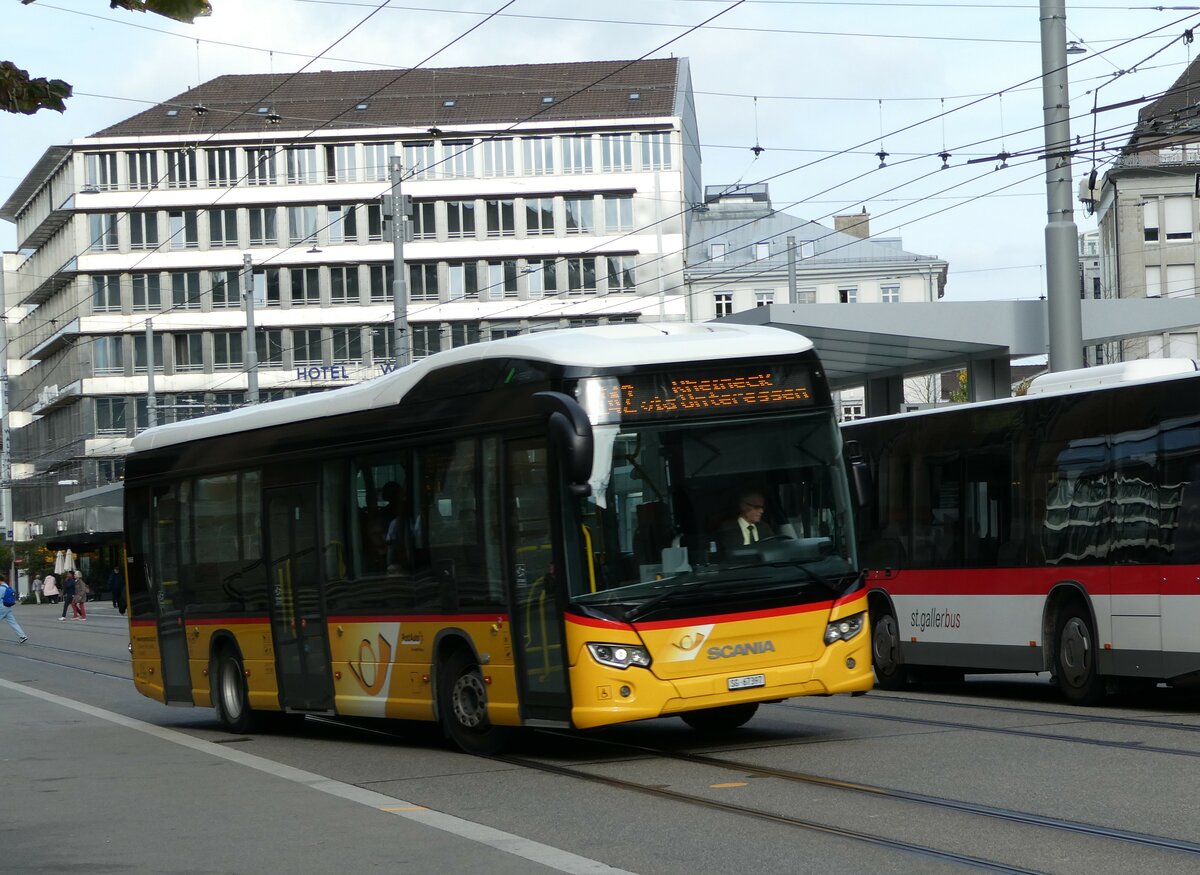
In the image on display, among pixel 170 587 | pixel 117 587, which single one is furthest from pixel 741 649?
pixel 117 587

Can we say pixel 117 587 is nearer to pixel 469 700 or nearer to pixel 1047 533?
pixel 1047 533

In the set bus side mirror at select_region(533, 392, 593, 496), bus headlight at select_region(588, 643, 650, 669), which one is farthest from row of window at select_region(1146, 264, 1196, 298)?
bus side mirror at select_region(533, 392, 593, 496)

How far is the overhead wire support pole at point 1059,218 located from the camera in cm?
2264

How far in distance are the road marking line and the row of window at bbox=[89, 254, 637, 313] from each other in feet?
216

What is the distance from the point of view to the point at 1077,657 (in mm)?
15203

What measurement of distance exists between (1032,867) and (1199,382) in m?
7.27

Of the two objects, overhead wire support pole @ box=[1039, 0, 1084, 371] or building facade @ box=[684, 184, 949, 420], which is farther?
building facade @ box=[684, 184, 949, 420]

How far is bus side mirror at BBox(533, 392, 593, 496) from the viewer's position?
11016mm

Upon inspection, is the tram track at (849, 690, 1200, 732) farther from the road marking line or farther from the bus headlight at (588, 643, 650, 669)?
the road marking line

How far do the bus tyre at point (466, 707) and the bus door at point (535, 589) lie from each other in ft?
2.36

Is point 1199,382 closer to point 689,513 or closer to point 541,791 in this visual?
point 689,513

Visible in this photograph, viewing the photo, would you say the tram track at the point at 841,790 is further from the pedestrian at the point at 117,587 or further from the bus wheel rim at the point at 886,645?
the pedestrian at the point at 117,587

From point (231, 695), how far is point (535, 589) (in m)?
A: 5.83

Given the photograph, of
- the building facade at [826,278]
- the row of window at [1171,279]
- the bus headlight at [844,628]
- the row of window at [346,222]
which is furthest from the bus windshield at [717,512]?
the building facade at [826,278]
